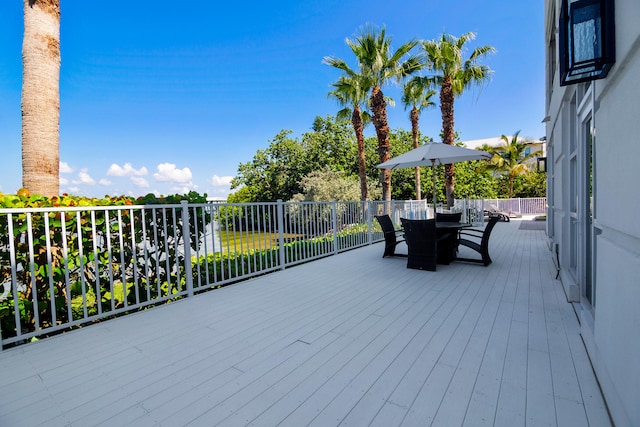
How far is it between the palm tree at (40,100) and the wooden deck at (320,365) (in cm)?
252

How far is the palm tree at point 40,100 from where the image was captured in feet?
12.8

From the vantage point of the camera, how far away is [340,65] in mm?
11516

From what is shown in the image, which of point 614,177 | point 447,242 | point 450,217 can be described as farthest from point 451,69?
point 614,177

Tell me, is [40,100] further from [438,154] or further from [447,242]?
[447,242]

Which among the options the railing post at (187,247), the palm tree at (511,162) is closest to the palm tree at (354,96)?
the railing post at (187,247)

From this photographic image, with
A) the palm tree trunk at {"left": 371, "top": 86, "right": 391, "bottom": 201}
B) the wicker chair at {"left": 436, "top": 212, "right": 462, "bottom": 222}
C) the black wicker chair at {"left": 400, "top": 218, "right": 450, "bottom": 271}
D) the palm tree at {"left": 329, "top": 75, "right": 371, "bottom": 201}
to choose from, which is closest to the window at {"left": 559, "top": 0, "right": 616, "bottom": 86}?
the black wicker chair at {"left": 400, "top": 218, "right": 450, "bottom": 271}

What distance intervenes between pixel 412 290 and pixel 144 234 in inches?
126

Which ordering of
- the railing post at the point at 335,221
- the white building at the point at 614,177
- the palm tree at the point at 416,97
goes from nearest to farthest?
the white building at the point at 614,177
the railing post at the point at 335,221
the palm tree at the point at 416,97

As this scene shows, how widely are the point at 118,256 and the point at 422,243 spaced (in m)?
4.11

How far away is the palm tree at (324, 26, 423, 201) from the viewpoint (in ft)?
33.1

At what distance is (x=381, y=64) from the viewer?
399 inches

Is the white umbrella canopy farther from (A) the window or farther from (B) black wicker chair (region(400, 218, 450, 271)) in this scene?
(A) the window

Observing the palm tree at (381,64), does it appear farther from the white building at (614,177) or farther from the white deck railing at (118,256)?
the white building at (614,177)

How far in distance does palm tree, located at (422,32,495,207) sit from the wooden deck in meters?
9.28
